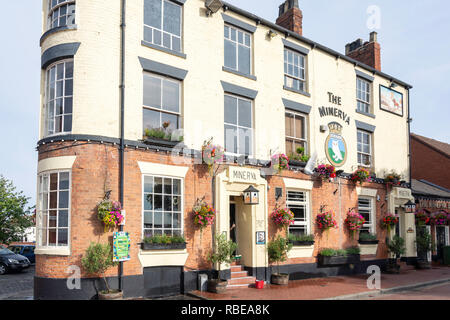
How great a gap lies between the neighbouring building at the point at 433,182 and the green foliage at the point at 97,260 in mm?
17918

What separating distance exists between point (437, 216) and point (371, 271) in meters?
7.27

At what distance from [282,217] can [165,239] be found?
4.77 metres

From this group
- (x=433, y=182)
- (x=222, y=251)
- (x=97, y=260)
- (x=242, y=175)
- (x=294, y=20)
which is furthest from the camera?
(x=433, y=182)

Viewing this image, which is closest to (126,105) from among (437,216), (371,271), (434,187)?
(371,271)

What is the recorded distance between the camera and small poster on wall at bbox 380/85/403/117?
21422mm

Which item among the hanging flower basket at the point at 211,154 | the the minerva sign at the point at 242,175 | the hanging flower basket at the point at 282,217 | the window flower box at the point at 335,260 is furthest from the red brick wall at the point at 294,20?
the window flower box at the point at 335,260

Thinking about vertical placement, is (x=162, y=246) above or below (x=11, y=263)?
above

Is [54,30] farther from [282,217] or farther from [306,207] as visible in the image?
[306,207]

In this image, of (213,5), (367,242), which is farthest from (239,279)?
(213,5)

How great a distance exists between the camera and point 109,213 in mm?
11188

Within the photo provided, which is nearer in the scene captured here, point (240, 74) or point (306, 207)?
point (240, 74)

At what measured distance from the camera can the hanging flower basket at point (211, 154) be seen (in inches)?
536

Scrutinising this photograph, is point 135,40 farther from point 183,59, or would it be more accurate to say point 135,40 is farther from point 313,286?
point 313,286

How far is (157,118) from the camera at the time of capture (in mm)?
13078
